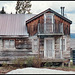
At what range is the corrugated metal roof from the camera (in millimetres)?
26595

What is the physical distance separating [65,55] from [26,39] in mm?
5051

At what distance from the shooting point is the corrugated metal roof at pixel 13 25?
2660 cm

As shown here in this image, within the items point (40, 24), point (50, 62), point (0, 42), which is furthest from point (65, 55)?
point (0, 42)

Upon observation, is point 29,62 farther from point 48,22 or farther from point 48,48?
point 48,22

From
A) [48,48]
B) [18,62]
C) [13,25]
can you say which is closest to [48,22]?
[48,48]

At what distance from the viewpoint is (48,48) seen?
2628cm

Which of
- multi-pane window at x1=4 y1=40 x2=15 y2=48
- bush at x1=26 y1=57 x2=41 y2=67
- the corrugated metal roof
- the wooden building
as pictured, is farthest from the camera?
the corrugated metal roof

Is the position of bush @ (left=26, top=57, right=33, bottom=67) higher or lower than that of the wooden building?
lower

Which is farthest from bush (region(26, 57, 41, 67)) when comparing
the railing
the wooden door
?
the railing

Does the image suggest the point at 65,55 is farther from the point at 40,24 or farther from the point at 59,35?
the point at 40,24

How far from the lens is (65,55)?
86.8 ft

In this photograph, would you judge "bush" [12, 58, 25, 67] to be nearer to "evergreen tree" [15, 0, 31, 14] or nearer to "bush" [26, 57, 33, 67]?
"bush" [26, 57, 33, 67]

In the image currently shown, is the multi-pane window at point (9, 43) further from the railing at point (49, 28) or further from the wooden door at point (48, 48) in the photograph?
the wooden door at point (48, 48)

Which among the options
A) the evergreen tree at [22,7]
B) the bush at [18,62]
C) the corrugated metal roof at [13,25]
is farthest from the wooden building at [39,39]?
the evergreen tree at [22,7]
